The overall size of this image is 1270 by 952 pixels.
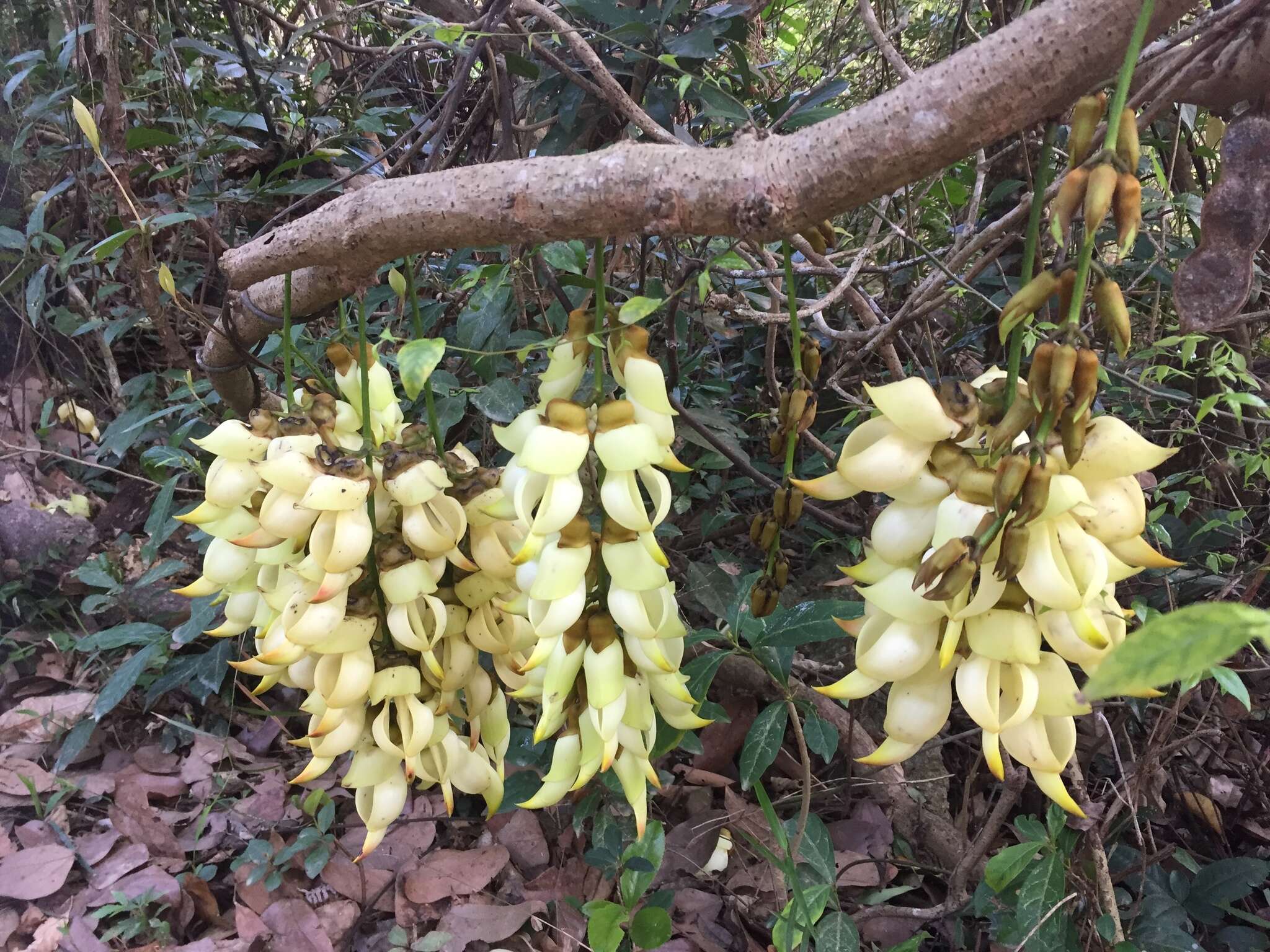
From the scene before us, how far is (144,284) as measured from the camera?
171 cm

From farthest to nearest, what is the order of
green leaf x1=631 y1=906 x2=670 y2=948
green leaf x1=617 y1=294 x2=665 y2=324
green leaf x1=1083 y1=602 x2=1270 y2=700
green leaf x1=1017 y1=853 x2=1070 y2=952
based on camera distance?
green leaf x1=631 y1=906 x2=670 y2=948, green leaf x1=1017 y1=853 x2=1070 y2=952, green leaf x1=617 y1=294 x2=665 y2=324, green leaf x1=1083 y1=602 x2=1270 y2=700

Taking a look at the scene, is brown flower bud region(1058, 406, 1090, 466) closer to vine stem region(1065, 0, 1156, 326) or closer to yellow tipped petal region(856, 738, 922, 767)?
vine stem region(1065, 0, 1156, 326)

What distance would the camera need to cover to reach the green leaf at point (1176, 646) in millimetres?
272

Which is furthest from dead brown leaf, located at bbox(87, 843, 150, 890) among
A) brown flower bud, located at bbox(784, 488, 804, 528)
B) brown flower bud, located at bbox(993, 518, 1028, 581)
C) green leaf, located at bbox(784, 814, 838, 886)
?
brown flower bud, located at bbox(993, 518, 1028, 581)

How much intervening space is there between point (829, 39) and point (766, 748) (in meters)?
1.96

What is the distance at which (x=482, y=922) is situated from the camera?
4.42 feet

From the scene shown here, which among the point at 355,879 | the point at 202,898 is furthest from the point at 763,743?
the point at 202,898

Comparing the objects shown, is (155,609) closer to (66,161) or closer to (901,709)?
(66,161)

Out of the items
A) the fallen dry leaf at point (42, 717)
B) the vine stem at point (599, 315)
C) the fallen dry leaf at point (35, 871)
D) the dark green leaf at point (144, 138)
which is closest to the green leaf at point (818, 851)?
the vine stem at point (599, 315)

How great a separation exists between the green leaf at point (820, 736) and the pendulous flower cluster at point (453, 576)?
0.44 meters

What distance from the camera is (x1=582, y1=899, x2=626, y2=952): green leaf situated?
45.6 inches

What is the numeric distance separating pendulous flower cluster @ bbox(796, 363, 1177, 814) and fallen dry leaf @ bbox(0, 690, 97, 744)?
5.87 feet

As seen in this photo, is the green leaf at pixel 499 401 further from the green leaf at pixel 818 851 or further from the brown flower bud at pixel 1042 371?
the brown flower bud at pixel 1042 371

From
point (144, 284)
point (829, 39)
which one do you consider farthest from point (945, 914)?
point (829, 39)
